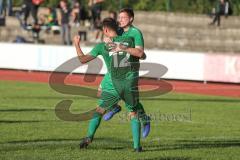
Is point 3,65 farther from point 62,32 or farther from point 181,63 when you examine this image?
point 181,63

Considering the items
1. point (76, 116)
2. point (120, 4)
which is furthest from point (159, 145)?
point (120, 4)

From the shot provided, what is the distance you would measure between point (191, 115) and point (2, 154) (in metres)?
7.74

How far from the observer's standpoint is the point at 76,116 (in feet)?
56.2

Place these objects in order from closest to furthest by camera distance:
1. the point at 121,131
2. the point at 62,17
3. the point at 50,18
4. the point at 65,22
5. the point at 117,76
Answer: the point at 117,76 → the point at 121,131 → the point at 62,17 → the point at 65,22 → the point at 50,18

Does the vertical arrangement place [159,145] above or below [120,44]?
below

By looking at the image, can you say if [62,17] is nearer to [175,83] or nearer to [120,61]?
[175,83]

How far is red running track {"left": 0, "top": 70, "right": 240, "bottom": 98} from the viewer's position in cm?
2507

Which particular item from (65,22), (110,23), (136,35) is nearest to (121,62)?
(136,35)

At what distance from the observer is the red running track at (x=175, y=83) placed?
82.2ft

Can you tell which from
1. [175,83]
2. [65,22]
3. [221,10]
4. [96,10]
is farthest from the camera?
[96,10]

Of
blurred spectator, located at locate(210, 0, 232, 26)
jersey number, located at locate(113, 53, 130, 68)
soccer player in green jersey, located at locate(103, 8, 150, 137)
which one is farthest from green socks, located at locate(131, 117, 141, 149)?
blurred spectator, located at locate(210, 0, 232, 26)

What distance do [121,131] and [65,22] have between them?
20.7m

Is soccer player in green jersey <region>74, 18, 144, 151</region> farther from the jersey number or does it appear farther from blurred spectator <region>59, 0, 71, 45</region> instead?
blurred spectator <region>59, 0, 71, 45</region>

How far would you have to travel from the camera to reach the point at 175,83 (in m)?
27.5
